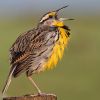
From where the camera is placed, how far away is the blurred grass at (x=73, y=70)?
1236cm

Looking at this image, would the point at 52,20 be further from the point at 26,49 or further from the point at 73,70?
the point at 73,70

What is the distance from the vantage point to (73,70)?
46.4 ft

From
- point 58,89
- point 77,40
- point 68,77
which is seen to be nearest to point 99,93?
point 58,89

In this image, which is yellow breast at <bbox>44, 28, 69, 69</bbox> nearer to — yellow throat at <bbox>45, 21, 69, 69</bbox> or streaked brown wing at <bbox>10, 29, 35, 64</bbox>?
yellow throat at <bbox>45, 21, 69, 69</bbox>

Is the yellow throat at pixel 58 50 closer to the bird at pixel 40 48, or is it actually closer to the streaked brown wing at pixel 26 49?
the bird at pixel 40 48

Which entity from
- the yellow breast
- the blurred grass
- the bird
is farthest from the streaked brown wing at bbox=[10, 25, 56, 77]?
the blurred grass

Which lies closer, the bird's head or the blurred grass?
the bird's head

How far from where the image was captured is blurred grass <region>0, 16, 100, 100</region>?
487 inches

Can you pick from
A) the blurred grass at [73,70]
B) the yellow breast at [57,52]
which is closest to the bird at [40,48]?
the yellow breast at [57,52]

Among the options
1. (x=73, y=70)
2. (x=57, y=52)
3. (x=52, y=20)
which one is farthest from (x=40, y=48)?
(x=73, y=70)

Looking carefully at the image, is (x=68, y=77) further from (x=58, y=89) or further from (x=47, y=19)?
(x=47, y=19)

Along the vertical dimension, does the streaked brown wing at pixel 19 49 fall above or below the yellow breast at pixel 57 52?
above

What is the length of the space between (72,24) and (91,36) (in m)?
1.69

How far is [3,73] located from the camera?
1362 centimetres
